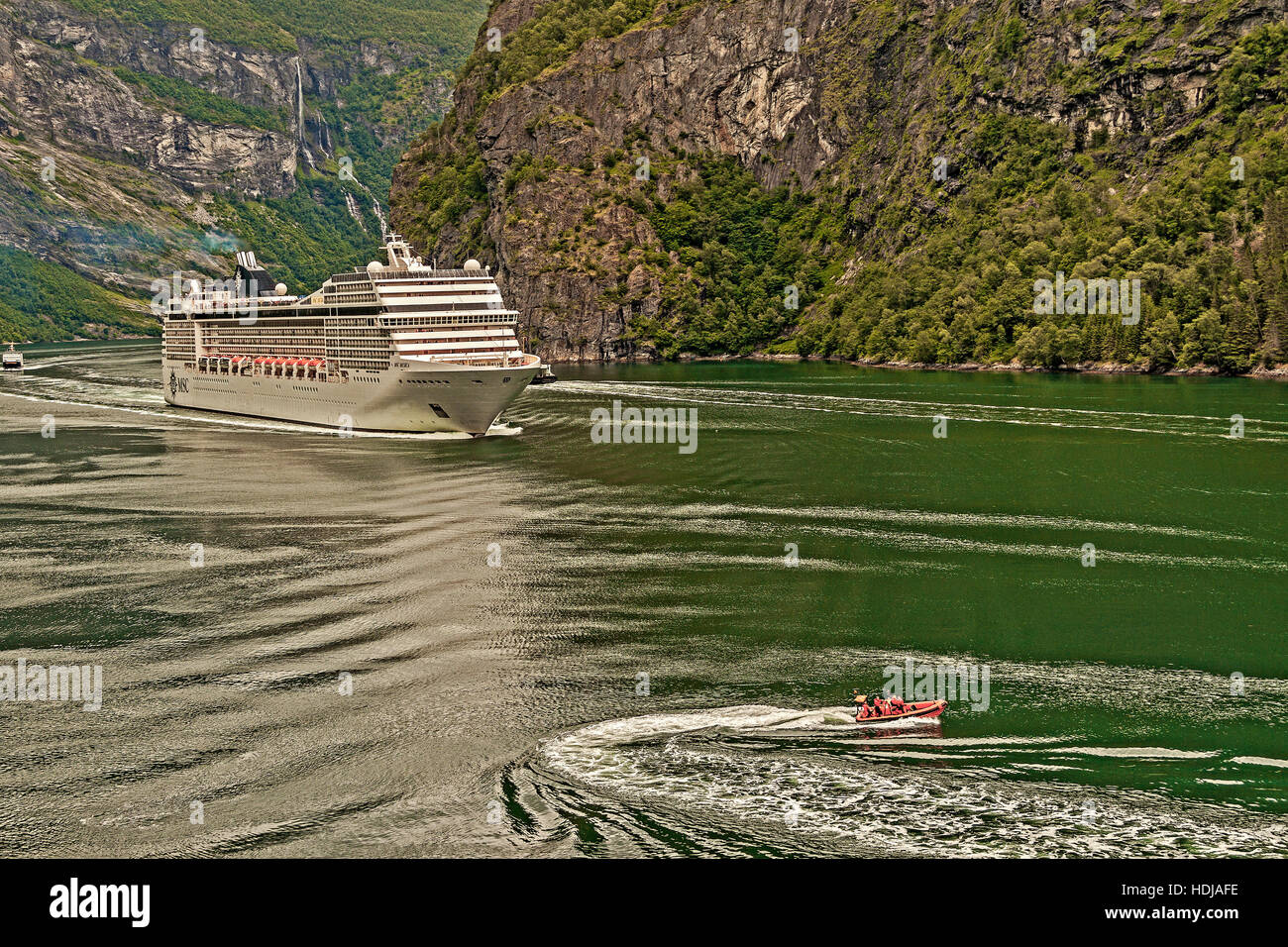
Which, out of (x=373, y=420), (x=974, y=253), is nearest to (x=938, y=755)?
(x=373, y=420)

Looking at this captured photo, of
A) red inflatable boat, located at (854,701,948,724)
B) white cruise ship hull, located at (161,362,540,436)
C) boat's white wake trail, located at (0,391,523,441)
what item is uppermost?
white cruise ship hull, located at (161,362,540,436)

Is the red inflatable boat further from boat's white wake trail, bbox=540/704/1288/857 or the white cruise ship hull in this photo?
the white cruise ship hull

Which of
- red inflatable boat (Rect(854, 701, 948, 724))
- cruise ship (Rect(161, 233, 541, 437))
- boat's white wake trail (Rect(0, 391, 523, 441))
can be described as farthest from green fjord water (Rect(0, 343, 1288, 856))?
boat's white wake trail (Rect(0, 391, 523, 441))

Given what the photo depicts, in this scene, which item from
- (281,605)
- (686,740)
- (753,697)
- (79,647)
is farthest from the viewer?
(281,605)

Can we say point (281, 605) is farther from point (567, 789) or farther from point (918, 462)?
point (918, 462)

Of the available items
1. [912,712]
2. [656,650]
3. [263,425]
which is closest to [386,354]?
[263,425]

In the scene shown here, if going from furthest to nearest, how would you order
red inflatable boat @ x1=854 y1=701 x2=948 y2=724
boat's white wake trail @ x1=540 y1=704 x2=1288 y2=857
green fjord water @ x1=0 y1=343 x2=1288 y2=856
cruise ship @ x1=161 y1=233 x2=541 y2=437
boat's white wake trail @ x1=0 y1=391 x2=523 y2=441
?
boat's white wake trail @ x1=0 y1=391 x2=523 y2=441 < cruise ship @ x1=161 y1=233 x2=541 y2=437 < red inflatable boat @ x1=854 y1=701 x2=948 y2=724 < green fjord water @ x1=0 y1=343 x2=1288 y2=856 < boat's white wake trail @ x1=540 y1=704 x2=1288 y2=857

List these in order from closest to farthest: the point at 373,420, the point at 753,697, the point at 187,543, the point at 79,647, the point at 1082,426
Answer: the point at 753,697
the point at 79,647
the point at 187,543
the point at 1082,426
the point at 373,420

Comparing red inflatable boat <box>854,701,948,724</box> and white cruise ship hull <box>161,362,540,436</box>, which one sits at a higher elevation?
white cruise ship hull <box>161,362,540,436</box>

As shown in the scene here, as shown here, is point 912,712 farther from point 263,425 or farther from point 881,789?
point 263,425
